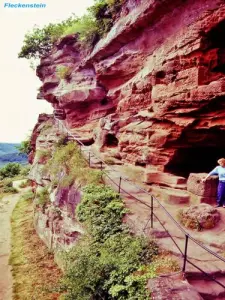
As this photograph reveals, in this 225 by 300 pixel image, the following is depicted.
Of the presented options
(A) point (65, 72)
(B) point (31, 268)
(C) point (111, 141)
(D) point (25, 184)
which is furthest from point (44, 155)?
(D) point (25, 184)

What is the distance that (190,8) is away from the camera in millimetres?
9906

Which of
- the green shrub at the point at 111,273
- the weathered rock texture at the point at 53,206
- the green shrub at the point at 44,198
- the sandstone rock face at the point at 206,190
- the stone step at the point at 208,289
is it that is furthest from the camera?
the green shrub at the point at 44,198

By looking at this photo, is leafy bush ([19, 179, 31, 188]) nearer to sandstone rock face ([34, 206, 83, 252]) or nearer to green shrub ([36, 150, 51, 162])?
green shrub ([36, 150, 51, 162])

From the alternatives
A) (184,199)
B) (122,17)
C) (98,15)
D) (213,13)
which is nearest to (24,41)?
(98,15)

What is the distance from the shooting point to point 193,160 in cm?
1203

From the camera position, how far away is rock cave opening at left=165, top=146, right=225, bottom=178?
440 inches

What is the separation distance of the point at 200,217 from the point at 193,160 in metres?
4.64

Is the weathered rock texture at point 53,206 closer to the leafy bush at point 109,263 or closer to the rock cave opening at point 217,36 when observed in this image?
the leafy bush at point 109,263

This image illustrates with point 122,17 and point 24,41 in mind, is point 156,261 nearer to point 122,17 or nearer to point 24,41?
point 122,17

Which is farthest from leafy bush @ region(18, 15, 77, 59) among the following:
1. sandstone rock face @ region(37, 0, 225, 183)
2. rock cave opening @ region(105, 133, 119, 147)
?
rock cave opening @ region(105, 133, 119, 147)

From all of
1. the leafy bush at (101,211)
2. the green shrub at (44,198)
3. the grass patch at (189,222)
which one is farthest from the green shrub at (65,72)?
the grass patch at (189,222)

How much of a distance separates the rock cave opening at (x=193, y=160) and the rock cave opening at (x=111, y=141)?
4096 millimetres

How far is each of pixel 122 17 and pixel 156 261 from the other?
10975 mm

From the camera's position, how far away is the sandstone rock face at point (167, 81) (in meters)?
9.47
